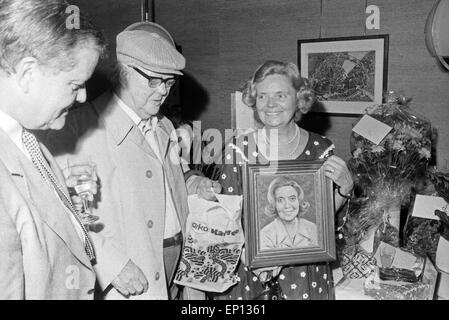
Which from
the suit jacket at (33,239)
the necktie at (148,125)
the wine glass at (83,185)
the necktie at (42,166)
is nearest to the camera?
the suit jacket at (33,239)

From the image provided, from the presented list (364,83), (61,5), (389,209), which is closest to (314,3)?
(364,83)

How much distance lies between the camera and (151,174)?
46.8 inches

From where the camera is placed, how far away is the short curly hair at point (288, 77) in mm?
1258

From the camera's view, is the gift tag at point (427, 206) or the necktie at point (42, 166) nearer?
the necktie at point (42, 166)

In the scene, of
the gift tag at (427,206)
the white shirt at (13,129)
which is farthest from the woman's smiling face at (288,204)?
the white shirt at (13,129)

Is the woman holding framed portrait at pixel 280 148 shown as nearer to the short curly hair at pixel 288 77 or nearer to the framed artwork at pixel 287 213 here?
the short curly hair at pixel 288 77

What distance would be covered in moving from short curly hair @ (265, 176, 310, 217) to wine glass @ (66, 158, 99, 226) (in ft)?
1.45

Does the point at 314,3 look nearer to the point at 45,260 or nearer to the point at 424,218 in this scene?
the point at 424,218

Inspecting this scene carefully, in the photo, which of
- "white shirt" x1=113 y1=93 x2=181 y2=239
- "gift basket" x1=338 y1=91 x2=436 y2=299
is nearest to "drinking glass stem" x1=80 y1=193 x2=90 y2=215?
"white shirt" x1=113 y1=93 x2=181 y2=239

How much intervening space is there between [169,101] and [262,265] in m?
1.34

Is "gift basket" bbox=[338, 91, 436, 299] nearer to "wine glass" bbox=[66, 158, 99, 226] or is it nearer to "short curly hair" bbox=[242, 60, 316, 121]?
"short curly hair" bbox=[242, 60, 316, 121]

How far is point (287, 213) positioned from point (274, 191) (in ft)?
0.24

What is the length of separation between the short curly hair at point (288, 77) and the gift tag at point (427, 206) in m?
0.49

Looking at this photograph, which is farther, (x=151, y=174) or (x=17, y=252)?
(x=151, y=174)
